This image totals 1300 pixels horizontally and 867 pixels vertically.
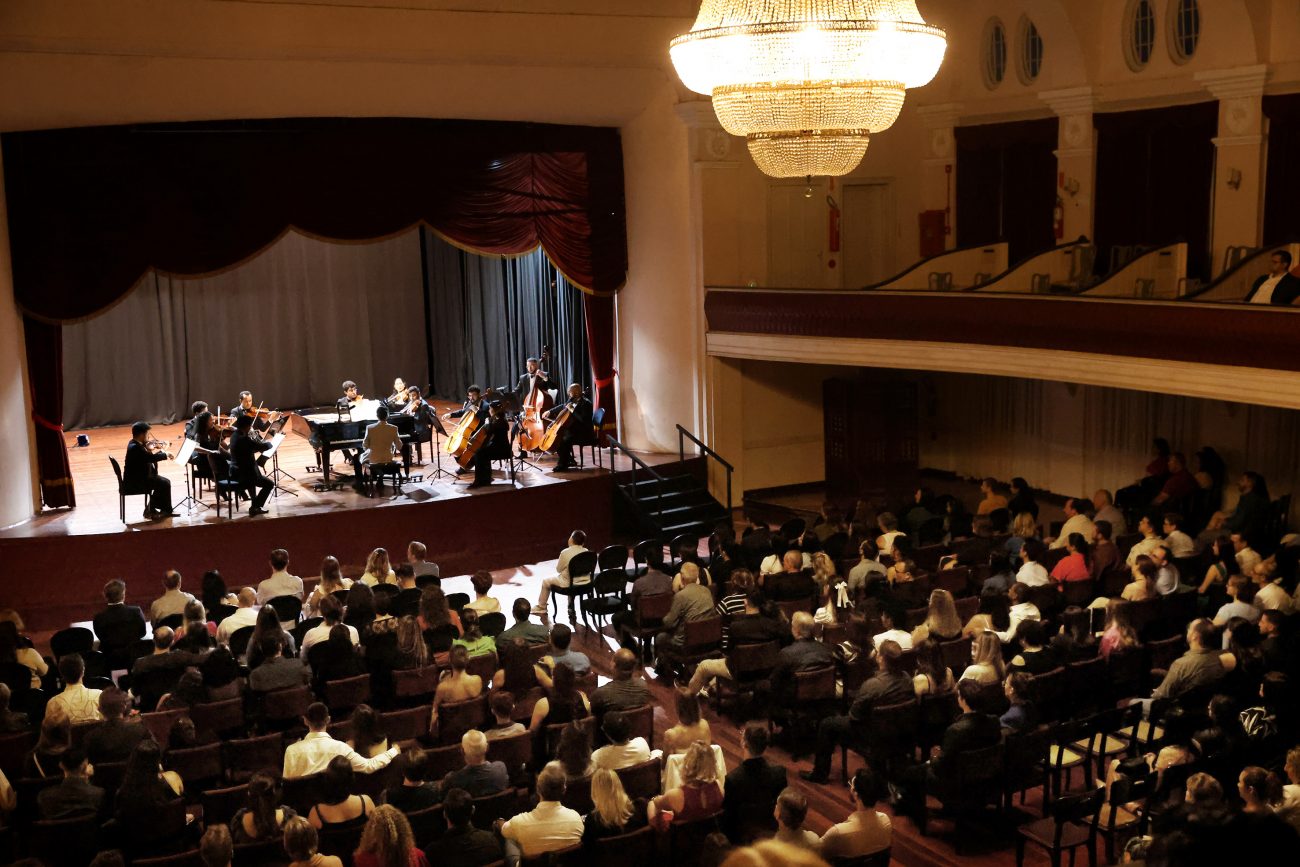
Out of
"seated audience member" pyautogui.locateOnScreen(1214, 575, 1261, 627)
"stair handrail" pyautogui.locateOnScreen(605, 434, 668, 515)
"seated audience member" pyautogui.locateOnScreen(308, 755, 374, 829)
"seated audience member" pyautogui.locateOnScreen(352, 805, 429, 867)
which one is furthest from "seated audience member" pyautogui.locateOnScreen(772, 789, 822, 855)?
"stair handrail" pyautogui.locateOnScreen(605, 434, 668, 515)

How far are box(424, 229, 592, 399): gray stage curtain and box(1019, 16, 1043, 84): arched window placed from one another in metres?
6.88

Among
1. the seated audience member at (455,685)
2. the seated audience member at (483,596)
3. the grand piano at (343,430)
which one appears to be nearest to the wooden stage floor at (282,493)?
the grand piano at (343,430)

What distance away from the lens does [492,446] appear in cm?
1571

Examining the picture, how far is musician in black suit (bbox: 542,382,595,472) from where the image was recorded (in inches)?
646

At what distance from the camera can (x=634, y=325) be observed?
1838cm

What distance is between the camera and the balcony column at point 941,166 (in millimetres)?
18312

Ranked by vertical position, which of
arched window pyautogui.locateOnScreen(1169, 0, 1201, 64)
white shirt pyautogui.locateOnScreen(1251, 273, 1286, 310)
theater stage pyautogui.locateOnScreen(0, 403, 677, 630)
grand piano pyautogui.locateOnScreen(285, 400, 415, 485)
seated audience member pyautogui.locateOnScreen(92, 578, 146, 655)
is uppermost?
arched window pyautogui.locateOnScreen(1169, 0, 1201, 64)

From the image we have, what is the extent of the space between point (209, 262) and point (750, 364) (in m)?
7.08

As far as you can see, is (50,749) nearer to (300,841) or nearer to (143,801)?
(143,801)

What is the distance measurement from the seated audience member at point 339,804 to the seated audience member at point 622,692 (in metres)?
1.75

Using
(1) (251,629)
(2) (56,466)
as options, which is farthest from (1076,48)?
(2) (56,466)

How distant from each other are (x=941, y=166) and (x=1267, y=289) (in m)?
7.10

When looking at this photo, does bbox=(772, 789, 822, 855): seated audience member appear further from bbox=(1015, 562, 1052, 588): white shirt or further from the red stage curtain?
the red stage curtain

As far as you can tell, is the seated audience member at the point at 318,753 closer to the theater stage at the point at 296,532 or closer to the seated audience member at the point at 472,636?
the seated audience member at the point at 472,636
